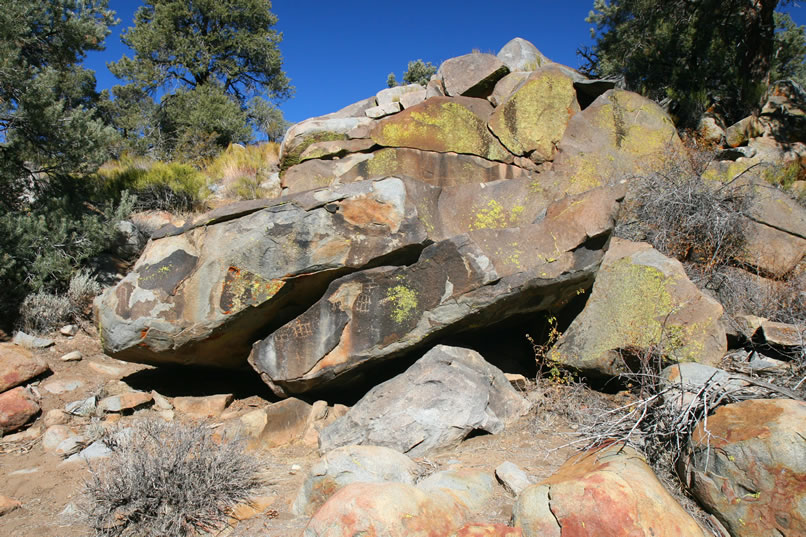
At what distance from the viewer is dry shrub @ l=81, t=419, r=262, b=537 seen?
3141 millimetres

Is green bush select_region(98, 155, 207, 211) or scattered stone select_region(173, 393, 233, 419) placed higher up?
green bush select_region(98, 155, 207, 211)

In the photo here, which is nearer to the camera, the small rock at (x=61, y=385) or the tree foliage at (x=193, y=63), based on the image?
the small rock at (x=61, y=385)

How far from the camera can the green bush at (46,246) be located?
6547 millimetres

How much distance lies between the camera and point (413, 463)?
11.8 ft

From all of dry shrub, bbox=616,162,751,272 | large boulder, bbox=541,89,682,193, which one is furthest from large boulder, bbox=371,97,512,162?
dry shrub, bbox=616,162,751,272

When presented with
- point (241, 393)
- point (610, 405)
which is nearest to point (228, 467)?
point (241, 393)

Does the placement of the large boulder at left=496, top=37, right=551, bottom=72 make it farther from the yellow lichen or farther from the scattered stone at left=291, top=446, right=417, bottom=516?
the scattered stone at left=291, top=446, right=417, bottom=516

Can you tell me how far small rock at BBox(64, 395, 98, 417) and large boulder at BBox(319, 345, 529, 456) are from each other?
235 centimetres

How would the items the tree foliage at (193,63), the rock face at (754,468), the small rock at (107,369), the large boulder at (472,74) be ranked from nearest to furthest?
the rock face at (754,468) < the small rock at (107,369) < the large boulder at (472,74) < the tree foliage at (193,63)

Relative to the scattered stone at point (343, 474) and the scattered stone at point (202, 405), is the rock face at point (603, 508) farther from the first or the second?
the scattered stone at point (202, 405)

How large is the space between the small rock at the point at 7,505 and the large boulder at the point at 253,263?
4.61 feet

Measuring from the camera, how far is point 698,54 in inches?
431

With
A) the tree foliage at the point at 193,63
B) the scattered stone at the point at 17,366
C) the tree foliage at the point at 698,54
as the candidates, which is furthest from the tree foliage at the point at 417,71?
the scattered stone at the point at 17,366

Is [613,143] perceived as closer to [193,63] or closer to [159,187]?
[159,187]
